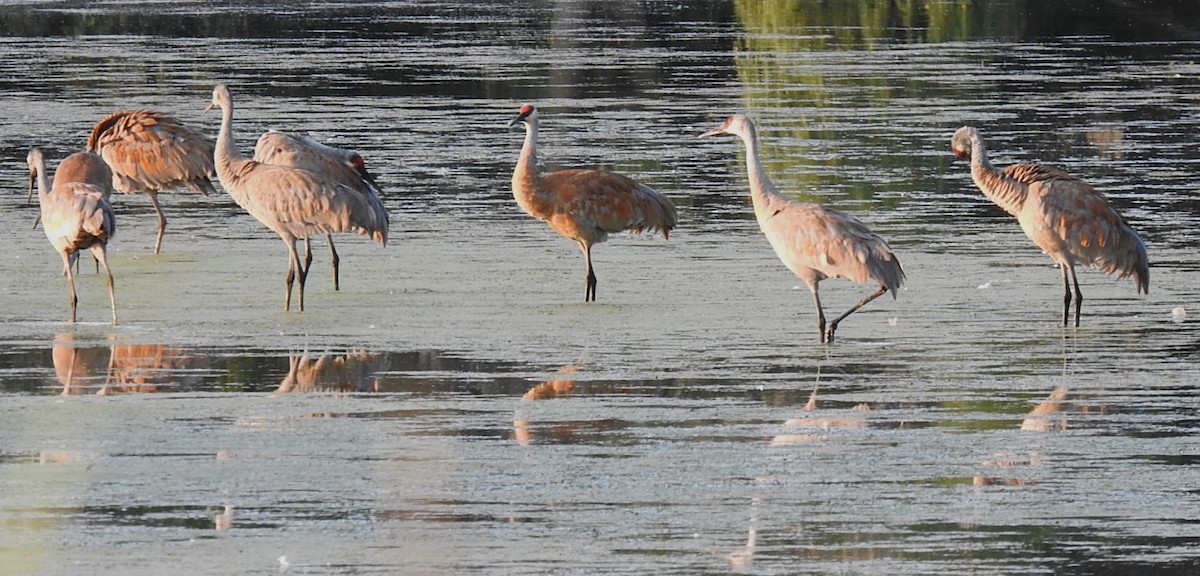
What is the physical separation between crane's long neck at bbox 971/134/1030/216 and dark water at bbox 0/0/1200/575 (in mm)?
674

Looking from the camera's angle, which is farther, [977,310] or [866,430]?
[977,310]

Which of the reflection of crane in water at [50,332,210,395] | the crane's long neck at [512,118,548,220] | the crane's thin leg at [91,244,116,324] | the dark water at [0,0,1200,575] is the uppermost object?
the crane's long neck at [512,118,548,220]

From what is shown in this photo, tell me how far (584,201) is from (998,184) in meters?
2.84

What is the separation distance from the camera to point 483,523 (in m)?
8.82

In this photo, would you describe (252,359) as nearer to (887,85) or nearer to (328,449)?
(328,449)

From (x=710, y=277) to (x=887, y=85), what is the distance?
15.8 meters

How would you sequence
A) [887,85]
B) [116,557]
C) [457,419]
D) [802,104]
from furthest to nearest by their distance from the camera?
[887,85] → [802,104] → [457,419] → [116,557]

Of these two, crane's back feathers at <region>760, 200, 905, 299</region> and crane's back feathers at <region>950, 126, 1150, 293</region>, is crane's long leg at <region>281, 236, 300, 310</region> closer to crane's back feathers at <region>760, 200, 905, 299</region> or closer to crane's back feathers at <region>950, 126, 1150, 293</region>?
crane's back feathers at <region>760, 200, 905, 299</region>

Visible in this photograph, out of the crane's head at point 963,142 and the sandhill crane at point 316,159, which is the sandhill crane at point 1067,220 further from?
the sandhill crane at point 316,159

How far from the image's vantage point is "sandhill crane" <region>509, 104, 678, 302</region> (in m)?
15.5

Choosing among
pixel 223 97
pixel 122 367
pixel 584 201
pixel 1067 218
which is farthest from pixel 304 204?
pixel 1067 218

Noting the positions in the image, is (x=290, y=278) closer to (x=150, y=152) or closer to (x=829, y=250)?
(x=829, y=250)

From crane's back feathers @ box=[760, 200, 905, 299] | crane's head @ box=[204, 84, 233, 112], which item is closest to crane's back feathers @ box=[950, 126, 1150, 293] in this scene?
crane's back feathers @ box=[760, 200, 905, 299]

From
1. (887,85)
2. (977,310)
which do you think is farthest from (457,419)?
(887,85)
